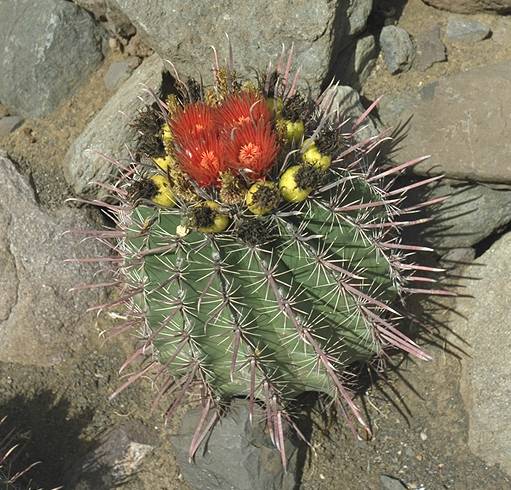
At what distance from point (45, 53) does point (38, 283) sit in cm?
115

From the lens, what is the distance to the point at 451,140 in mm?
2820

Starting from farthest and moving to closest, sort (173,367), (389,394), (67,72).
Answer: (67,72)
(389,394)
(173,367)

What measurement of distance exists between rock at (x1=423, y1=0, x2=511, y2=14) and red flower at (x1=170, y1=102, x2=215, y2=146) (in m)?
1.55

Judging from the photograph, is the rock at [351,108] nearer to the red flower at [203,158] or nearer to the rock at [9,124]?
the red flower at [203,158]

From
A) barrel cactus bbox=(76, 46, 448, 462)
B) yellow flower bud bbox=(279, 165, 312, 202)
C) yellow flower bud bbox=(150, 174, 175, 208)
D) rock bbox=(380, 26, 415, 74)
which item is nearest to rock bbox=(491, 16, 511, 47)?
rock bbox=(380, 26, 415, 74)

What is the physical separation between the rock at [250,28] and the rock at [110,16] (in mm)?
323

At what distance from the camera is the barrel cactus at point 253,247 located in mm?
2029

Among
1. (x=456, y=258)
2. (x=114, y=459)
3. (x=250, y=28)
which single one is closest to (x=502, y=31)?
(x=456, y=258)

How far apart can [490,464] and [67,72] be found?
8.50ft

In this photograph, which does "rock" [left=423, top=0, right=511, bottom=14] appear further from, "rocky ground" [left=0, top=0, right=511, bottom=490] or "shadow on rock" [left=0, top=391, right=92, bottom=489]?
"shadow on rock" [left=0, top=391, right=92, bottom=489]

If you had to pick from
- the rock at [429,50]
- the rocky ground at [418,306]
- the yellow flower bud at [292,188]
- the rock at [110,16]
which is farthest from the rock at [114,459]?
the rock at [429,50]

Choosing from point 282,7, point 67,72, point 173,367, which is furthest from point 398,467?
point 67,72

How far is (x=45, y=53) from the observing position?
3.38 meters

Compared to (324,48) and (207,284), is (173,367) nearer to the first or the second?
(207,284)
